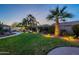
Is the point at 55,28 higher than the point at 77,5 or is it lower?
lower

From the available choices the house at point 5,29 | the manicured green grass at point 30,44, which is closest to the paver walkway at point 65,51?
the manicured green grass at point 30,44

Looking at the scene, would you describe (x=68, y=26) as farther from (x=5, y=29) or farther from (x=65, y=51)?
(x=5, y=29)

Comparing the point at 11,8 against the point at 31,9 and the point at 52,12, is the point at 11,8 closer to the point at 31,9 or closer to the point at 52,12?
the point at 31,9

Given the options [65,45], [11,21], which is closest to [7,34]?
[11,21]

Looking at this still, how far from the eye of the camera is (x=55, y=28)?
3.15m

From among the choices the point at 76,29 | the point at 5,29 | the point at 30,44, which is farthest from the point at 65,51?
the point at 5,29

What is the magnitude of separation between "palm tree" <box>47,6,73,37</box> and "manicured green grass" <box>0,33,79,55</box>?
10cm

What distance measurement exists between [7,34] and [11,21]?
131 millimetres

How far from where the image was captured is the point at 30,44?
10.3 feet

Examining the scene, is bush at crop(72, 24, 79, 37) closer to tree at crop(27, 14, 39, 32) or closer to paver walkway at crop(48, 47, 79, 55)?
paver walkway at crop(48, 47, 79, 55)

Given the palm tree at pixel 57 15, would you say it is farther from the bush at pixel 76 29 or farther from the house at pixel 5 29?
the house at pixel 5 29

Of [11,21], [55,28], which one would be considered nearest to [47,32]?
[55,28]

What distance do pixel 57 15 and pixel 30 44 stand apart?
1.25ft
